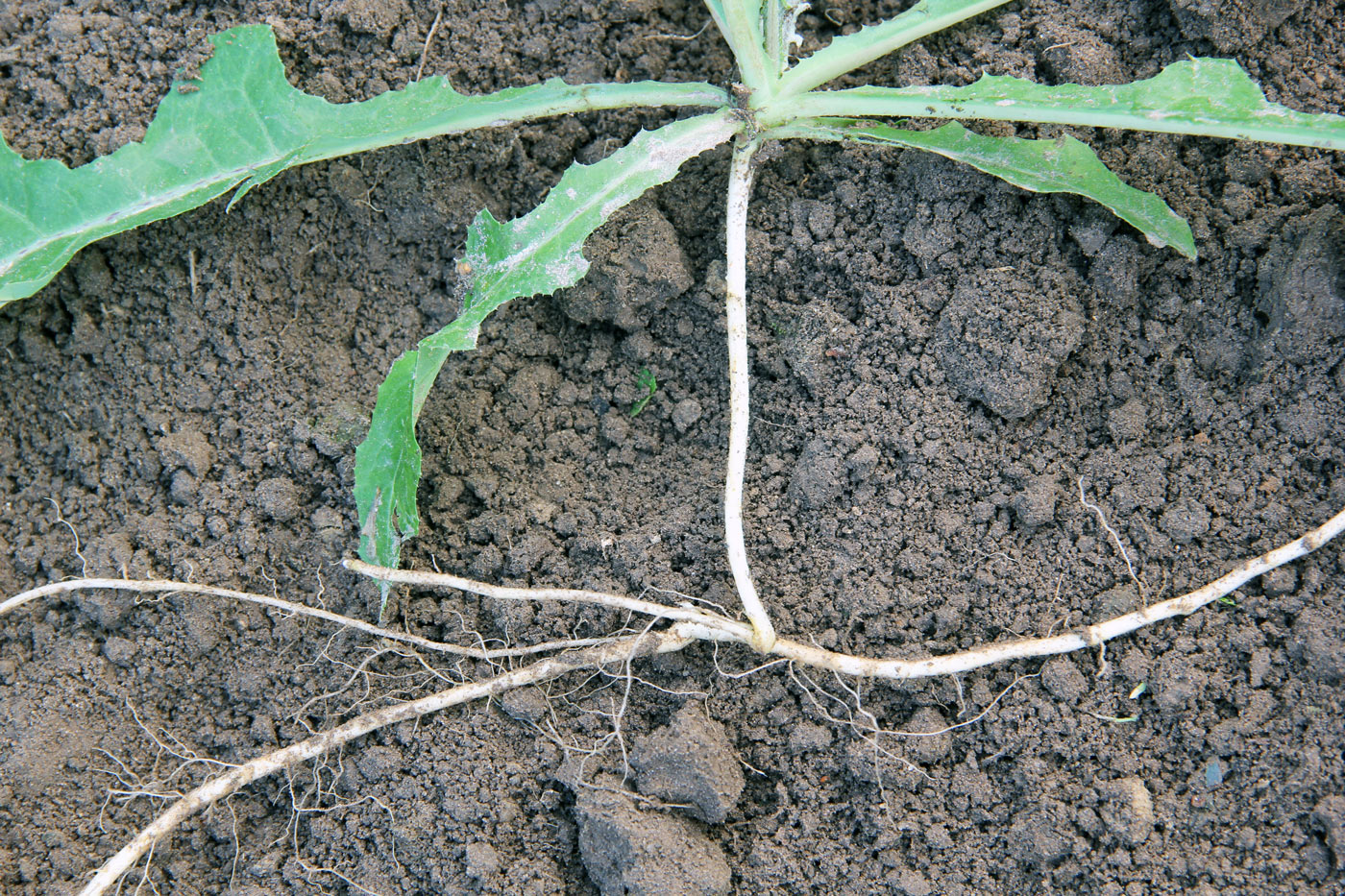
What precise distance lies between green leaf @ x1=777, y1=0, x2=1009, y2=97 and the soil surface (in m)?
0.08

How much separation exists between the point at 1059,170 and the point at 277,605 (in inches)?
65.4

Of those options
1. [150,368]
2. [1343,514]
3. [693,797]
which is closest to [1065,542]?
[1343,514]

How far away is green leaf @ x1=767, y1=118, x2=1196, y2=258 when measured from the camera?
1.61 metres

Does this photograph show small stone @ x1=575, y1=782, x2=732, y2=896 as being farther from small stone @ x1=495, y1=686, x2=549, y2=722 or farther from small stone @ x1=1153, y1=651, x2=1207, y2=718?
small stone @ x1=1153, y1=651, x2=1207, y2=718

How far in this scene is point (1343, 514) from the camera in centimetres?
158

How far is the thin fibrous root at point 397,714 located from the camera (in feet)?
5.38

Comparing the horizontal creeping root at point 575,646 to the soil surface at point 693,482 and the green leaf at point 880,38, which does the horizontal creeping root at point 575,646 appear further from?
the green leaf at point 880,38

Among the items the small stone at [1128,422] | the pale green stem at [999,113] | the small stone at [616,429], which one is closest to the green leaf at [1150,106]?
the pale green stem at [999,113]

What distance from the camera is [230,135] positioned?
1.78 m

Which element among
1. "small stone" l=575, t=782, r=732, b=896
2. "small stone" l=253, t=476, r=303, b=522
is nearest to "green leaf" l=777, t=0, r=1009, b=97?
"small stone" l=253, t=476, r=303, b=522

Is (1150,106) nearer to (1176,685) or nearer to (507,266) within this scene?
(1176,685)

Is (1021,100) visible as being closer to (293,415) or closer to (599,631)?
(599,631)

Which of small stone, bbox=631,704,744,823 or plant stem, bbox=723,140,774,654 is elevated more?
plant stem, bbox=723,140,774,654

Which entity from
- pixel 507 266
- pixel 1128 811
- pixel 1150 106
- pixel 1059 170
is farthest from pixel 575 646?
pixel 1150 106
